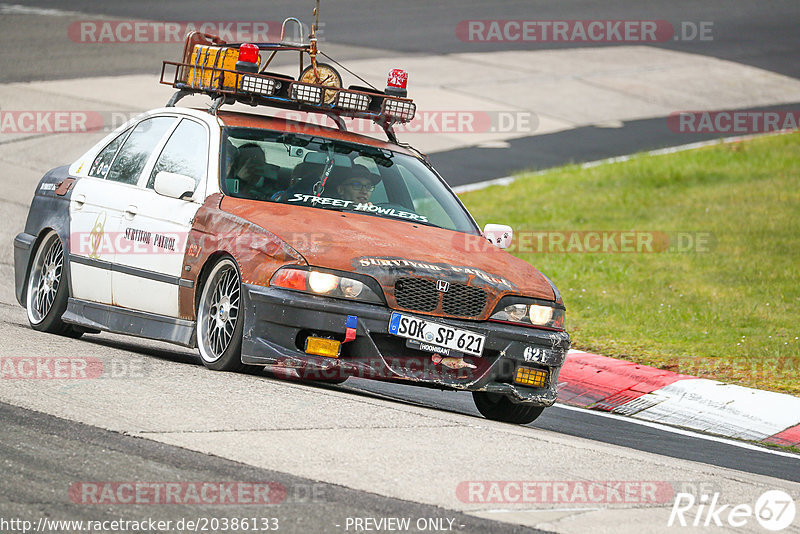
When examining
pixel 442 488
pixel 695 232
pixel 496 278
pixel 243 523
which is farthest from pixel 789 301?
pixel 243 523

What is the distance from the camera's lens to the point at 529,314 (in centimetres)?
808

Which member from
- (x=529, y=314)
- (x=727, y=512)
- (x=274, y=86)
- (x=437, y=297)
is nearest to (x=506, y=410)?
(x=529, y=314)

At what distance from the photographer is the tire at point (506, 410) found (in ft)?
28.0

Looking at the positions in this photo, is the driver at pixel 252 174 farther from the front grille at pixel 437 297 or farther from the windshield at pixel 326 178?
the front grille at pixel 437 297

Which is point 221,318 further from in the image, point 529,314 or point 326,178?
point 529,314

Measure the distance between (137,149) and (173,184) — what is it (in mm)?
1208

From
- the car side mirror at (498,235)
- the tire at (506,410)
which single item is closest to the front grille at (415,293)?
the tire at (506,410)

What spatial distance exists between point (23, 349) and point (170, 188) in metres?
1.32

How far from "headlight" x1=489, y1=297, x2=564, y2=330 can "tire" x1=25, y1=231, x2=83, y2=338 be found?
130 inches

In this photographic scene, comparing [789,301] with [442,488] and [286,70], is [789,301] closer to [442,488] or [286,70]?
[442,488]

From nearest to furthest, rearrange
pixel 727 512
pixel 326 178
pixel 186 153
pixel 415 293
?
1. pixel 727 512
2. pixel 415 293
3. pixel 326 178
4. pixel 186 153

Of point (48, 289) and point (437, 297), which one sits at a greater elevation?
point (437, 297)

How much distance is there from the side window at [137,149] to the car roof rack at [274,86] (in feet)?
0.80

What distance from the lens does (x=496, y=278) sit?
316 inches
